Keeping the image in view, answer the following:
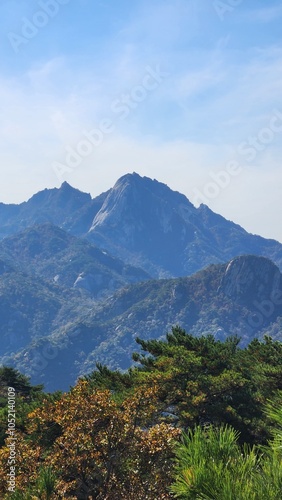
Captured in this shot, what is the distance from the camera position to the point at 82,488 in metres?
15.8

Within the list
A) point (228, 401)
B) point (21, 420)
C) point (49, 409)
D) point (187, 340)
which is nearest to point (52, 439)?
Answer: point (21, 420)

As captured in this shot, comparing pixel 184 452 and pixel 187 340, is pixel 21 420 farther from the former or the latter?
pixel 184 452

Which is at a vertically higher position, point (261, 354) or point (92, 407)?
point (261, 354)

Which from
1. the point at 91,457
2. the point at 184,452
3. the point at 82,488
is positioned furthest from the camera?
the point at 82,488

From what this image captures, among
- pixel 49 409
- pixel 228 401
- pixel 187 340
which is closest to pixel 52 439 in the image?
pixel 49 409

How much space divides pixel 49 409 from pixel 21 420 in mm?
9729

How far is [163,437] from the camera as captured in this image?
1561cm

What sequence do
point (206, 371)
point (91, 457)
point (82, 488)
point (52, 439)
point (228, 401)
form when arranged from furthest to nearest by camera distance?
point (206, 371), point (228, 401), point (52, 439), point (82, 488), point (91, 457)

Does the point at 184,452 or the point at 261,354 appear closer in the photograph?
the point at 184,452

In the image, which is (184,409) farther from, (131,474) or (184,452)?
(184,452)

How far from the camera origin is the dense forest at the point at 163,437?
809 cm

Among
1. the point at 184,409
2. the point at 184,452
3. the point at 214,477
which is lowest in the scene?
the point at 214,477

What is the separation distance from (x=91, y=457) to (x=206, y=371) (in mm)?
18507

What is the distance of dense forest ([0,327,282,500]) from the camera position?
26.5ft
